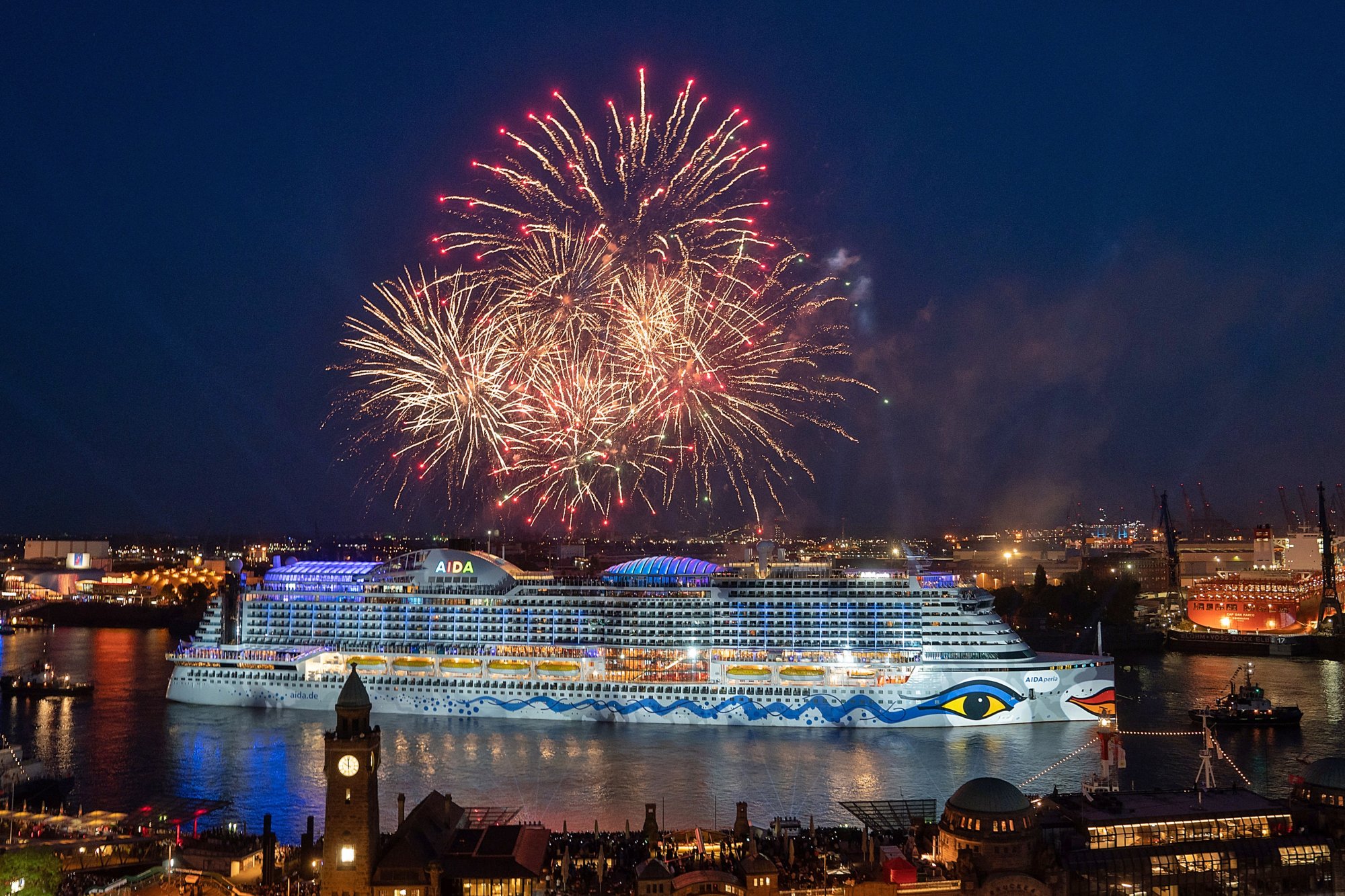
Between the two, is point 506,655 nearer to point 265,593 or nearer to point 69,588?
point 265,593

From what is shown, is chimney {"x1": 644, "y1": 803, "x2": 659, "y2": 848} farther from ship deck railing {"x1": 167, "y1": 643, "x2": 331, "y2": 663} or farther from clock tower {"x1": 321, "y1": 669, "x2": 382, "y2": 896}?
ship deck railing {"x1": 167, "y1": 643, "x2": 331, "y2": 663}

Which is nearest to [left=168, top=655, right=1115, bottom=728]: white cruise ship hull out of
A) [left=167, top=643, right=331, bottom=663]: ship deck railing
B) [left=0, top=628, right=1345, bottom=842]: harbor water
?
[left=0, top=628, right=1345, bottom=842]: harbor water

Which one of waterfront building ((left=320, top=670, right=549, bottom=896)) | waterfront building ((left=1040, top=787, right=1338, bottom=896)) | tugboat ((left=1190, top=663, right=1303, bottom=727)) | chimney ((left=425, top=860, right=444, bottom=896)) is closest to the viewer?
chimney ((left=425, top=860, right=444, bottom=896))

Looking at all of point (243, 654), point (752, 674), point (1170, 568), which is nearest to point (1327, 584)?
point (1170, 568)

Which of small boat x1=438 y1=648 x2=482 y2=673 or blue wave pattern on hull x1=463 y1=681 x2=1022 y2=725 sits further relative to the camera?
small boat x1=438 y1=648 x2=482 y2=673

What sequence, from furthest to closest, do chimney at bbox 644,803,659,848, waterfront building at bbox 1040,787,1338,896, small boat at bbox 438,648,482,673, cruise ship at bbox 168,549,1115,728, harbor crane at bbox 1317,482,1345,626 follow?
1. harbor crane at bbox 1317,482,1345,626
2. small boat at bbox 438,648,482,673
3. cruise ship at bbox 168,549,1115,728
4. chimney at bbox 644,803,659,848
5. waterfront building at bbox 1040,787,1338,896

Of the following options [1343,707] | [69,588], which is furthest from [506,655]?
[69,588]

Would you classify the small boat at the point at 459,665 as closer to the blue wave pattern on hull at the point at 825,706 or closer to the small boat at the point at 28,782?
the blue wave pattern on hull at the point at 825,706
